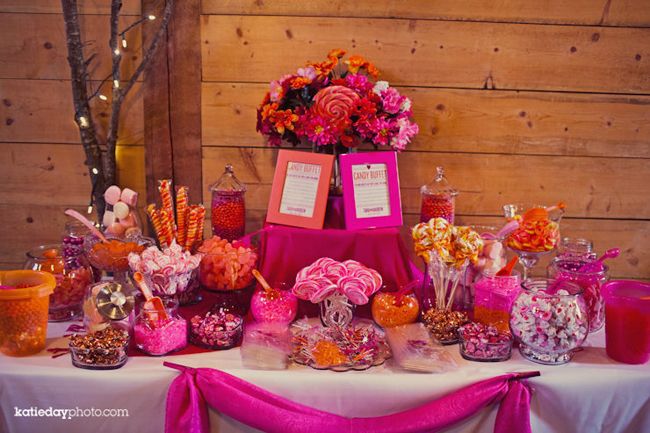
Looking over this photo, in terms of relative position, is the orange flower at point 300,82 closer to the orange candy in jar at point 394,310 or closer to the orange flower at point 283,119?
the orange flower at point 283,119

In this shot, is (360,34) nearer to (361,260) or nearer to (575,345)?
(361,260)

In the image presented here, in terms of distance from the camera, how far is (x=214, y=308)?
181cm

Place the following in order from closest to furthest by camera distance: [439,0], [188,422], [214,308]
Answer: [188,422]
[214,308]
[439,0]

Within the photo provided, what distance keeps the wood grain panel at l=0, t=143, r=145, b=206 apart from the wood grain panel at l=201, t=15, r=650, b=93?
1.62ft

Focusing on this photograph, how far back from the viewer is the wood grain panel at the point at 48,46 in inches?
85.0

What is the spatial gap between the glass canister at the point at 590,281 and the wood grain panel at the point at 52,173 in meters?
1.64

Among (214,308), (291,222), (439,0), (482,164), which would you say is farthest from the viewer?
(482,164)

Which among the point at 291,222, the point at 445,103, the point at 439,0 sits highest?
the point at 439,0

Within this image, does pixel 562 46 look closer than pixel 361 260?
No

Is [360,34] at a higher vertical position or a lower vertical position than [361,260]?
higher

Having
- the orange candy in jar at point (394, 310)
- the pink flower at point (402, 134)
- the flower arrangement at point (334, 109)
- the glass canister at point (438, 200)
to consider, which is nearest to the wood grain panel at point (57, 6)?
the flower arrangement at point (334, 109)

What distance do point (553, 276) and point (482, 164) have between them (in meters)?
0.60

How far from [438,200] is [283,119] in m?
0.63

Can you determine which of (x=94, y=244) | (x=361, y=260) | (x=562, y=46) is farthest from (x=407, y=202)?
(x=94, y=244)
